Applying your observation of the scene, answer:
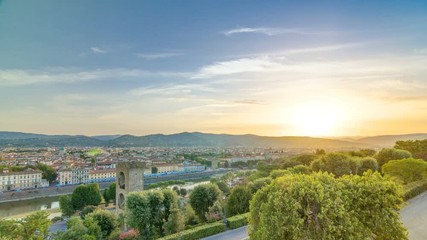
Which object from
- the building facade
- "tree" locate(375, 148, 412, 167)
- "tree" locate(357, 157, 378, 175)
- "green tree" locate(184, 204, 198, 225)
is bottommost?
the building facade

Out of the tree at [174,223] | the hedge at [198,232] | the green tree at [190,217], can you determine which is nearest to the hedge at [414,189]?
the hedge at [198,232]

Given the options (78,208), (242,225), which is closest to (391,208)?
(242,225)

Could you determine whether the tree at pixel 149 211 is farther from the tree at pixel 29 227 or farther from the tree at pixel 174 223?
the tree at pixel 29 227

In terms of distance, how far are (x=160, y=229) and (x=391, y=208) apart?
1106 centimetres

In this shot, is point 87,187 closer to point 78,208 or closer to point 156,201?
point 78,208

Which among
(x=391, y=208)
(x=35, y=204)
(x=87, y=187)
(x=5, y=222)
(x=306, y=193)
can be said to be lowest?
(x=35, y=204)

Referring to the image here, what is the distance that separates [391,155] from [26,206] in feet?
145

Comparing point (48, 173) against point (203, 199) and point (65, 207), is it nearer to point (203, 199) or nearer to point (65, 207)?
point (65, 207)

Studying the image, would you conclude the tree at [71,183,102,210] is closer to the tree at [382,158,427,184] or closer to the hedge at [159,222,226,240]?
the hedge at [159,222,226,240]

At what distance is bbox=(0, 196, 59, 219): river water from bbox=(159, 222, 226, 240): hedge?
3244cm

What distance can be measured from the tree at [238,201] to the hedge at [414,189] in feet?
29.1

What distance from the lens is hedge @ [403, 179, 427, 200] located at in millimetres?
18519

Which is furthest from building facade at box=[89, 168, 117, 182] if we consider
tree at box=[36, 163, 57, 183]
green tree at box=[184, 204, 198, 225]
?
green tree at box=[184, 204, 198, 225]

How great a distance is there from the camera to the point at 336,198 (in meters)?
8.55
